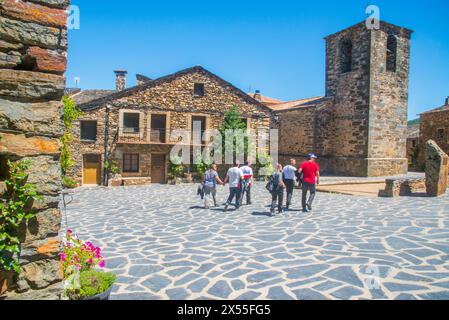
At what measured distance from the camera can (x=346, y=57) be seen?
24.3m

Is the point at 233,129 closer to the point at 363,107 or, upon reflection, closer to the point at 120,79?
the point at 363,107

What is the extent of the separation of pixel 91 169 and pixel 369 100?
19611 millimetres

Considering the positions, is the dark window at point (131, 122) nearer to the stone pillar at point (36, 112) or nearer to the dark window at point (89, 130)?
the dark window at point (89, 130)

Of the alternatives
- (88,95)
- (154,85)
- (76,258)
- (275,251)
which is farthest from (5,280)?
(88,95)

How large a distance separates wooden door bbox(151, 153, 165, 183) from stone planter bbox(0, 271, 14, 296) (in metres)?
19.1

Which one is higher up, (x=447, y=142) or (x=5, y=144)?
(x=447, y=142)

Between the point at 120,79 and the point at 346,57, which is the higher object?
the point at 346,57

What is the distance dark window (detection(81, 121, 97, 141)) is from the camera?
784 inches

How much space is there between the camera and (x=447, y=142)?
26469mm

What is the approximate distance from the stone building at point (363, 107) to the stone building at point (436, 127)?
236 inches

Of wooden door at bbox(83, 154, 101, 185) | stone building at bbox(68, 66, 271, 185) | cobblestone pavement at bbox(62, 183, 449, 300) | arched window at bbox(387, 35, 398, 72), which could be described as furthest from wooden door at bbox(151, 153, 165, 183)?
arched window at bbox(387, 35, 398, 72)
